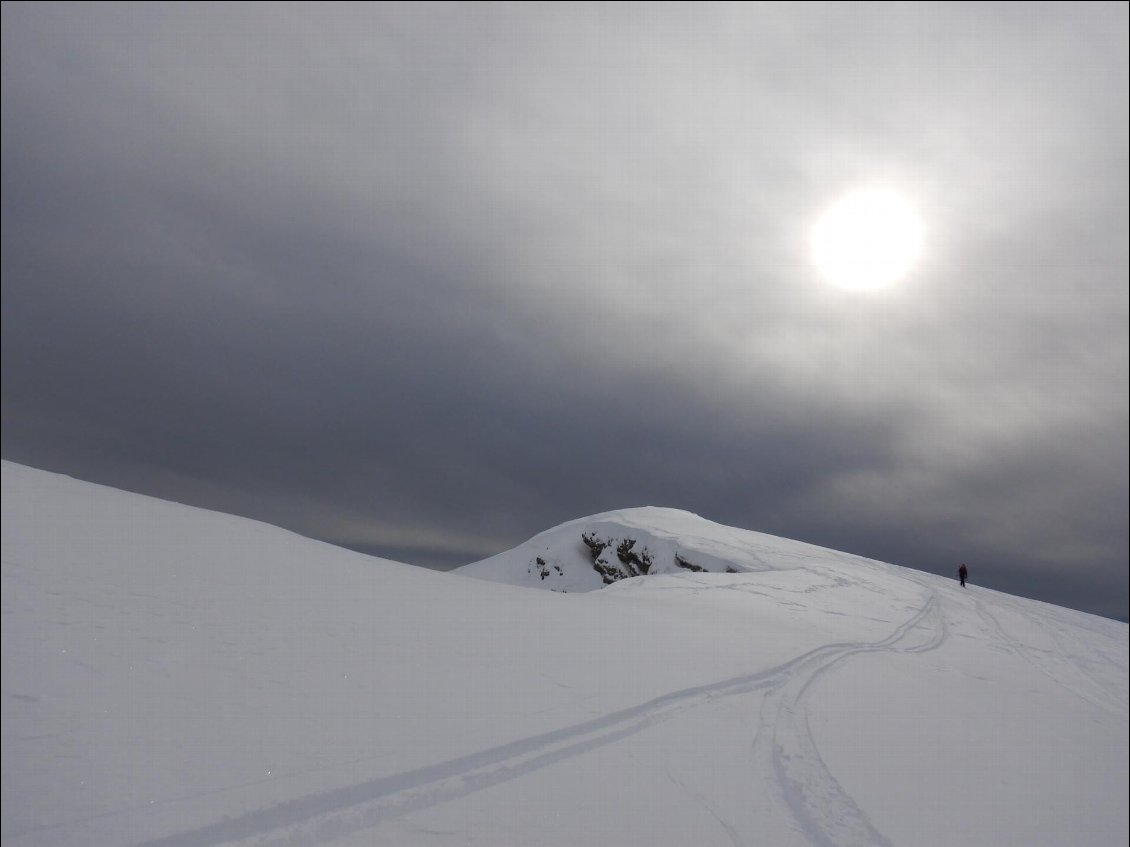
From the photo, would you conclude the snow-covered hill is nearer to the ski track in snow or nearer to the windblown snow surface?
the windblown snow surface

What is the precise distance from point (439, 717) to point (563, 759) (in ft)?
4.50

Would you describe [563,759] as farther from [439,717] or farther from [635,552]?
[635,552]

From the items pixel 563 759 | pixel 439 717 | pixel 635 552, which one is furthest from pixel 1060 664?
pixel 635 552

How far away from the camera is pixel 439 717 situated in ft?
21.5

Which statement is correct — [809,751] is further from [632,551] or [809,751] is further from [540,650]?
[632,551]

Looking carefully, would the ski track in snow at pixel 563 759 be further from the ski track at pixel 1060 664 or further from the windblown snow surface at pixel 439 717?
the ski track at pixel 1060 664

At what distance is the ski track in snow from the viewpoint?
178 inches

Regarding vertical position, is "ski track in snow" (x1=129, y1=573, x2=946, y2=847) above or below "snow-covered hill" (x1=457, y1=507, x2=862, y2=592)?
below

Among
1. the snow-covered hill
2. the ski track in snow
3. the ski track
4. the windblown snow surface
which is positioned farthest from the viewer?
the snow-covered hill

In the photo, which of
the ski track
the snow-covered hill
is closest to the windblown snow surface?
the ski track

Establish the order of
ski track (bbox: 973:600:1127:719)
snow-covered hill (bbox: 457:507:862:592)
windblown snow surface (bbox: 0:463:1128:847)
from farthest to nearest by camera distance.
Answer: snow-covered hill (bbox: 457:507:862:592)
ski track (bbox: 973:600:1127:719)
windblown snow surface (bbox: 0:463:1128:847)

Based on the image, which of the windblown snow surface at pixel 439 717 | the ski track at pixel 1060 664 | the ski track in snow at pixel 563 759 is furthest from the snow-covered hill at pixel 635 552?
the ski track in snow at pixel 563 759

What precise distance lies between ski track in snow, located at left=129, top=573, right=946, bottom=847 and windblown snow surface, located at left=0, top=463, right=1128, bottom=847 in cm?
3

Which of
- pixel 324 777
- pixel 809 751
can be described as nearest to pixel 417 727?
pixel 324 777
